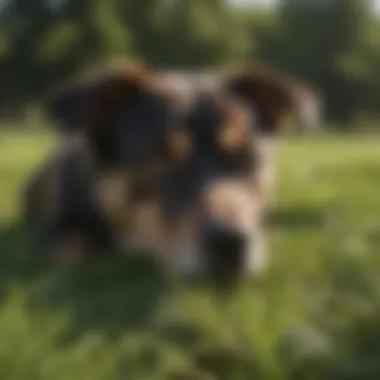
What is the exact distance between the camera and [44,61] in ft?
26.2

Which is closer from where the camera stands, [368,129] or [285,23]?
[368,129]

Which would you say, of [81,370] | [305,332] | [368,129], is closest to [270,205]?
[305,332]

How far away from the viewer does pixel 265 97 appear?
311cm

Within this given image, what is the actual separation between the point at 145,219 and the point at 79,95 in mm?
471

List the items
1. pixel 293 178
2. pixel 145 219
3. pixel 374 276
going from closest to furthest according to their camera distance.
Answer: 1. pixel 374 276
2. pixel 145 219
3. pixel 293 178

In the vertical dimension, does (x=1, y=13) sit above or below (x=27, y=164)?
above

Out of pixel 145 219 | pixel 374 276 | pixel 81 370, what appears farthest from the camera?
pixel 145 219

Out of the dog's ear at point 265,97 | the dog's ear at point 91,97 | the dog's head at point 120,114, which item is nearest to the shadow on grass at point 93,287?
the dog's head at point 120,114

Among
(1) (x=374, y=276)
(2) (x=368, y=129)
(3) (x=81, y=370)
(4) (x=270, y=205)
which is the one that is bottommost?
(3) (x=81, y=370)

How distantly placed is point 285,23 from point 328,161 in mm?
3595

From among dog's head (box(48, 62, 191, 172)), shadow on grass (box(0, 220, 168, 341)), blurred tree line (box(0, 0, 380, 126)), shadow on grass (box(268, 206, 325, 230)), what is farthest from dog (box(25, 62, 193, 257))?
blurred tree line (box(0, 0, 380, 126))

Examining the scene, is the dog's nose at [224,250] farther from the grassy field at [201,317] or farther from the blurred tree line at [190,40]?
the blurred tree line at [190,40]

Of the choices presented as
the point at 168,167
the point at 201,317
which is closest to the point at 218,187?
the point at 168,167

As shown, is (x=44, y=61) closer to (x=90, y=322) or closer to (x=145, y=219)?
(x=145, y=219)
